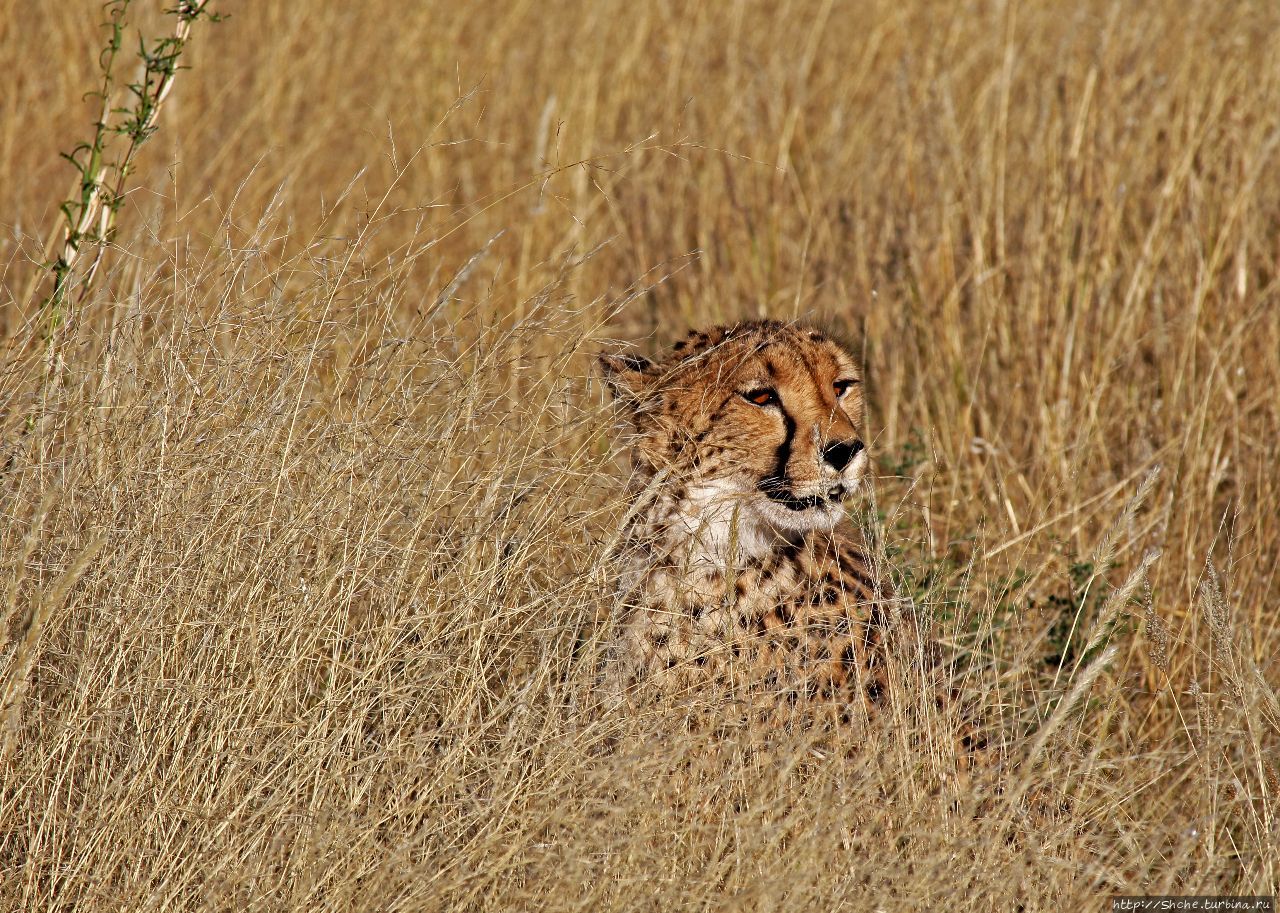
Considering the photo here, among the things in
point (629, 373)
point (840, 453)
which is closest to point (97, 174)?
point (629, 373)

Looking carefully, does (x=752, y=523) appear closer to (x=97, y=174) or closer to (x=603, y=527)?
(x=603, y=527)

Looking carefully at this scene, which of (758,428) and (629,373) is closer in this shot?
(758,428)

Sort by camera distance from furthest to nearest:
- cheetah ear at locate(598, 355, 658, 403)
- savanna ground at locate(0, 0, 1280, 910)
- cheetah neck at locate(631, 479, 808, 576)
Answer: cheetah ear at locate(598, 355, 658, 403) < cheetah neck at locate(631, 479, 808, 576) < savanna ground at locate(0, 0, 1280, 910)

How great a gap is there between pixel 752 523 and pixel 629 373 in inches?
13.6

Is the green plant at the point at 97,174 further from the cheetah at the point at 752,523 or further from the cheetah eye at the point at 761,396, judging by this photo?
the cheetah eye at the point at 761,396

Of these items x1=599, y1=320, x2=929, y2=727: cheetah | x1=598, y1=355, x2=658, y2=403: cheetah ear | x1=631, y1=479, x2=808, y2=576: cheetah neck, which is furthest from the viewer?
x1=598, y1=355, x2=658, y2=403: cheetah ear

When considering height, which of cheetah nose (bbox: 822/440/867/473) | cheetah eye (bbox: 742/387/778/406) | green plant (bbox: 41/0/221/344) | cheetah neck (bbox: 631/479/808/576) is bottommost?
cheetah neck (bbox: 631/479/808/576)

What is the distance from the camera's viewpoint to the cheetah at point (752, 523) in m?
2.30

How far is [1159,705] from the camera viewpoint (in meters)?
2.89

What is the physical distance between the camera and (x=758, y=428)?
2.52m

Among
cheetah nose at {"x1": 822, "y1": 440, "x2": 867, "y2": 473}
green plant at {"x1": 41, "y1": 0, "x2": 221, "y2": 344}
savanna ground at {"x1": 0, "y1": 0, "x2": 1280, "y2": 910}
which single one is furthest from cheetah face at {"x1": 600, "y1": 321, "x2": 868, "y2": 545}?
green plant at {"x1": 41, "y1": 0, "x2": 221, "y2": 344}

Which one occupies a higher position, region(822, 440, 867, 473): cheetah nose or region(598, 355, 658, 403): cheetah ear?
region(598, 355, 658, 403): cheetah ear

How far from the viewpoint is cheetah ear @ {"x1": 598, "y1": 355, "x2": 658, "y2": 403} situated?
2.62 m

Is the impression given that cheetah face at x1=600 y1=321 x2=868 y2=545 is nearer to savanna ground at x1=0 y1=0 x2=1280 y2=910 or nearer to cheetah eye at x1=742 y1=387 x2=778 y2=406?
cheetah eye at x1=742 y1=387 x2=778 y2=406
